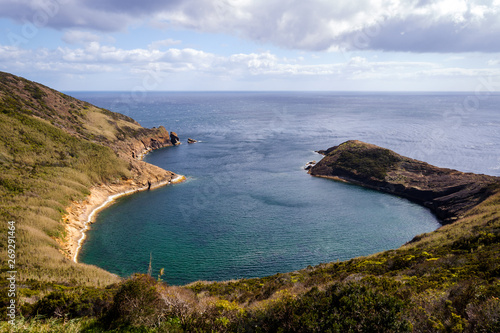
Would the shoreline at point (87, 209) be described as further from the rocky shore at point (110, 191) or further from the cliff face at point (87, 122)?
the cliff face at point (87, 122)

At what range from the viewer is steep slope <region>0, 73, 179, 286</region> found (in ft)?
114

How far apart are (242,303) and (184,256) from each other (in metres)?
21.5

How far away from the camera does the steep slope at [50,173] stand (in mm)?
34688

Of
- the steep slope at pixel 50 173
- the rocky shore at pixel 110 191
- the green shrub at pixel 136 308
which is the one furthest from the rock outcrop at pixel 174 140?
the green shrub at pixel 136 308

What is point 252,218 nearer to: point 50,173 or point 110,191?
point 110,191

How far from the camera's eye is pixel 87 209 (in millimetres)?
56844

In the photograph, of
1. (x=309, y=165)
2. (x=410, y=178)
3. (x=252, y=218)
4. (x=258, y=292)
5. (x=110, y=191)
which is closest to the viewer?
(x=258, y=292)

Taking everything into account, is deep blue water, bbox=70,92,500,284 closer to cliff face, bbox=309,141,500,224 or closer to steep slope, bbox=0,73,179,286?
cliff face, bbox=309,141,500,224

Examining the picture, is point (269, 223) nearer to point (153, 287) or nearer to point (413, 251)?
point (413, 251)

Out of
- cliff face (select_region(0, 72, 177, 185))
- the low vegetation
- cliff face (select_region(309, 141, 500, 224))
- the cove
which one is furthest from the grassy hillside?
cliff face (select_region(309, 141, 500, 224))

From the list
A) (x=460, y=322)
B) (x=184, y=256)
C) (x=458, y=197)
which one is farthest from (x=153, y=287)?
(x=458, y=197)

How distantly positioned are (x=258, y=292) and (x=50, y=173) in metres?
51.7

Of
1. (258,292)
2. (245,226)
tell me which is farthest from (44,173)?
(258,292)

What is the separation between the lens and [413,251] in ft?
111
